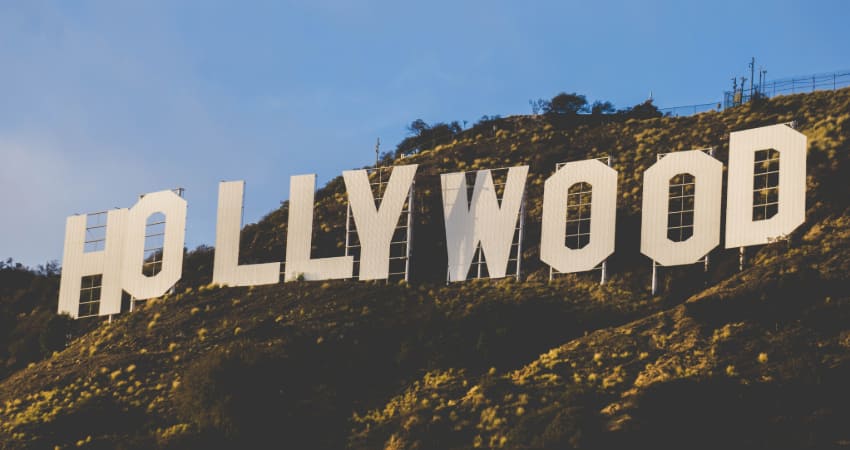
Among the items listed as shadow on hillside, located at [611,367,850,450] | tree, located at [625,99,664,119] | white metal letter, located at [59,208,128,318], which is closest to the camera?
shadow on hillside, located at [611,367,850,450]

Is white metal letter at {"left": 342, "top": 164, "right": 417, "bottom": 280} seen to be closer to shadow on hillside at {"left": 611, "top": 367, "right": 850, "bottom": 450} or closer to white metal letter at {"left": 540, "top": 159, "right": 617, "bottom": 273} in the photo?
white metal letter at {"left": 540, "top": 159, "right": 617, "bottom": 273}

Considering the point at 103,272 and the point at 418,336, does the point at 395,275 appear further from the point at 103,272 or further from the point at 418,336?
the point at 103,272

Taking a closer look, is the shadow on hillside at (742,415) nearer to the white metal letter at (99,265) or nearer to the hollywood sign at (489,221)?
the hollywood sign at (489,221)

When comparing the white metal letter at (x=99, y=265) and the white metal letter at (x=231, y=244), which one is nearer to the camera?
the white metal letter at (x=231, y=244)

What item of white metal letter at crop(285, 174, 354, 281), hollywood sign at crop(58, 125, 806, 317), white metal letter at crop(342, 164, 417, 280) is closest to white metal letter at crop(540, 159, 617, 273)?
hollywood sign at crop(58, 125, 806, 317)

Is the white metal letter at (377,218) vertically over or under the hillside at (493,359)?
over

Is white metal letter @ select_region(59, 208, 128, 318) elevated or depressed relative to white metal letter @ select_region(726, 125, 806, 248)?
depressed

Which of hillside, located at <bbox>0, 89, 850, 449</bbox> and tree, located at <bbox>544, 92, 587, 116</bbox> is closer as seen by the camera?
hillside, located at <bbox>0, 89, 850, 449</bbox>

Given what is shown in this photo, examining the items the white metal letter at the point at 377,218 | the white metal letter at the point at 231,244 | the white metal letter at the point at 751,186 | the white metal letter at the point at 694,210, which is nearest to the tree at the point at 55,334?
the white metal letter at the point at 231,244
